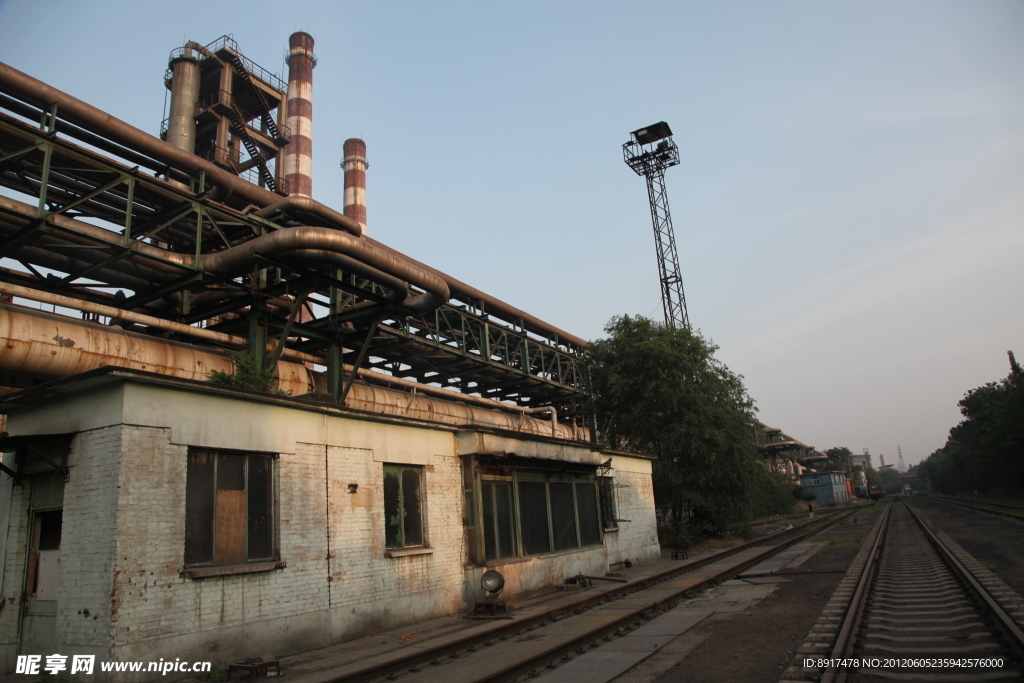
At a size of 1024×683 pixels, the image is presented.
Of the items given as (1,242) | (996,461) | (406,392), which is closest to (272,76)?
(406,392)

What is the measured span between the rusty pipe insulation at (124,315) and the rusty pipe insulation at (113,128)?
347 cm

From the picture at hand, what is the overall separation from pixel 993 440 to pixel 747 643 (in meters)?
51.4

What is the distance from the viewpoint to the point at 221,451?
8.16m

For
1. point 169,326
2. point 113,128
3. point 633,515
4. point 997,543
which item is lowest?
point 997,543

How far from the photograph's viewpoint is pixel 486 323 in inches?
871

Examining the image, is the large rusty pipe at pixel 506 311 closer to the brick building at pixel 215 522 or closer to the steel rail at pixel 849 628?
the brick building at pixel 215 522

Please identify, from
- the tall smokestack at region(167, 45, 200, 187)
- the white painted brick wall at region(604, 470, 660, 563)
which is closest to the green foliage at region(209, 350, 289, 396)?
the white painted brick wall at region(604, 470, 660, 563)

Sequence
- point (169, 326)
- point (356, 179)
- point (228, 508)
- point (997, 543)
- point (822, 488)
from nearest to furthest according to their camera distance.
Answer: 1. point (228, 508)
2. point (169, 326)
3. point (997, 543)
4. point (356, 179)
5. point (822, 488)

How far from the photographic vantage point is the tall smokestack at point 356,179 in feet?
134

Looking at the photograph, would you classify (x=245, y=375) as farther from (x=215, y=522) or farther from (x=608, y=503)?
(x=608, y=503)

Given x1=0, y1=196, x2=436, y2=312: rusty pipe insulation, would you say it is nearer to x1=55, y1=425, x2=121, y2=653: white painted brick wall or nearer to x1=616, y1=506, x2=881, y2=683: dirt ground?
x1=55, y1=425, x2=121, y2=653: white painted brick wall

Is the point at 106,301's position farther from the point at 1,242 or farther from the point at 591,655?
the point at 591,655

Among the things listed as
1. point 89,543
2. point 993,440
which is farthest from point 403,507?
point 993,440

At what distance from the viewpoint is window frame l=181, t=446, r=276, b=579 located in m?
7.54
